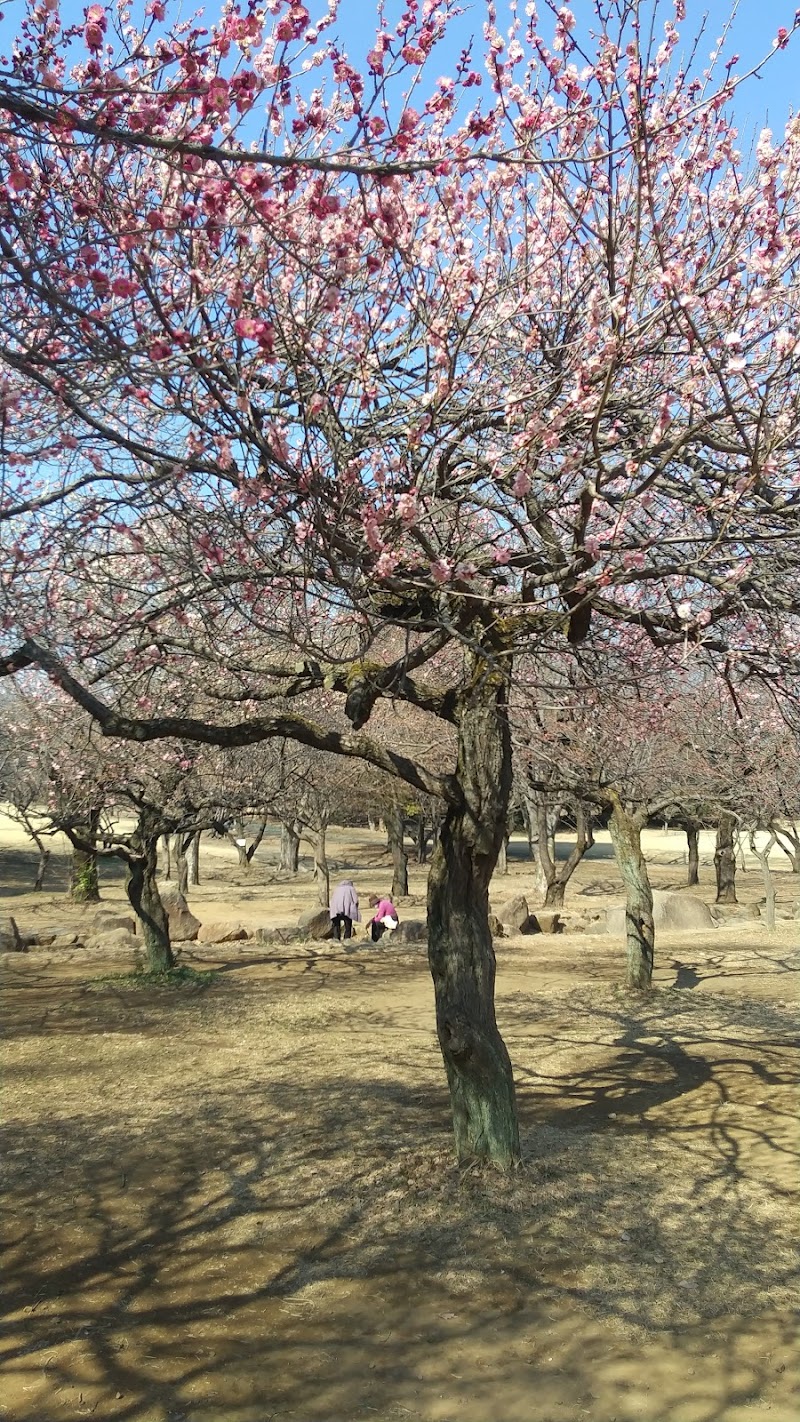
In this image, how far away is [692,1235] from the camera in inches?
245

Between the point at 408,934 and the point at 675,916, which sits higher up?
the point at 675,916

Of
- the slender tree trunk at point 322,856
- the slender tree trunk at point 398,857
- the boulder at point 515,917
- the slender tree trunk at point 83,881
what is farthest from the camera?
the slender tree trunk at point 398,857

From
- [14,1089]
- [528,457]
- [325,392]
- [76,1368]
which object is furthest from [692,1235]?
[14,1089]

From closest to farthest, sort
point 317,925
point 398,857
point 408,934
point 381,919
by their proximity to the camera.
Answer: point 381,919 → point 408,934 → point 317,925 → point 398,857

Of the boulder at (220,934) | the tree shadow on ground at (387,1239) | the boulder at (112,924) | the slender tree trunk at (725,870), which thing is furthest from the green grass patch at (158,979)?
the slender tree trunk at (725,870)

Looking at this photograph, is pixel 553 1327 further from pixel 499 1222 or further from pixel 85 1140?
pixel 85 1140

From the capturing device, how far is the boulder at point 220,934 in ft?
72.4

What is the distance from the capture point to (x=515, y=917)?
77.0ft

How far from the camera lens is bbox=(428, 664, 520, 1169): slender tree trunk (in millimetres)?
6844

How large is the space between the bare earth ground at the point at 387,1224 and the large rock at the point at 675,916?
32.8 ft

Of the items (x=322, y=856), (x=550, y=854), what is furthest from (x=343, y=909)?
(x=550, y=854)

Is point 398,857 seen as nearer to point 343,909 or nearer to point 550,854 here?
point 550,854

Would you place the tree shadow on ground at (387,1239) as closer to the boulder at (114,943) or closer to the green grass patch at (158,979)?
the green grass patch at (158,979)

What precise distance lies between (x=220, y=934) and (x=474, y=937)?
16017mm
